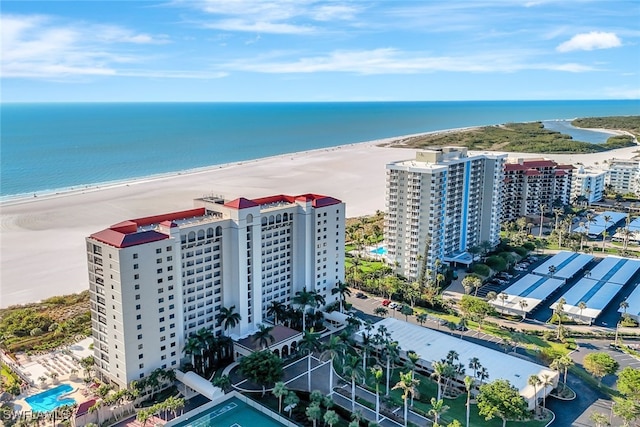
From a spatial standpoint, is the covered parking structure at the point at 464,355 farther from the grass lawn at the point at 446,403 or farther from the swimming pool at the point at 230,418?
the swimming pool at the point at 230,418

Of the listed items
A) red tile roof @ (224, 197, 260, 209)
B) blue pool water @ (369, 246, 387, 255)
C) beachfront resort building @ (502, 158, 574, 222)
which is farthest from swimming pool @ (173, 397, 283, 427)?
beachfront resort building @ (502, 158, 574, 222)

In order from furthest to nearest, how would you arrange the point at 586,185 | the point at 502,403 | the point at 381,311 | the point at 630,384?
1. the point at 586,185
2. the point at 381,311
3. the point at 630,384
4. the point at 502,403

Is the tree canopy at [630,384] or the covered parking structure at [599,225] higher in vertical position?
the covered parking structure at [599,225]

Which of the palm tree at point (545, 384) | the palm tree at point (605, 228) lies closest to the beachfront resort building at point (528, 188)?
the palm tree at point (605, 228)

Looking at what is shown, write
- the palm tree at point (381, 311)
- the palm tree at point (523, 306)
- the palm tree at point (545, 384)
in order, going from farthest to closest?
the palm tree at point (523, 306) < the palm tree at point (381, 311) < the palm tree at point (545, 384)

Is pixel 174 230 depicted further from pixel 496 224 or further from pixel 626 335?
pixel 496 224

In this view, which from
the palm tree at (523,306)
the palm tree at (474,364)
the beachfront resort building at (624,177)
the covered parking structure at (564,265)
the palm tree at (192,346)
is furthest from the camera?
the beachfront resort building at (624,177)

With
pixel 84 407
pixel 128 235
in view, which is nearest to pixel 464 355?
pixel 128 235

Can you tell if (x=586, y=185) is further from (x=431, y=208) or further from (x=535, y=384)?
(x=535, y=384)
